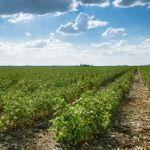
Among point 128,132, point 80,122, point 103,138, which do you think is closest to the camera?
point 80,122

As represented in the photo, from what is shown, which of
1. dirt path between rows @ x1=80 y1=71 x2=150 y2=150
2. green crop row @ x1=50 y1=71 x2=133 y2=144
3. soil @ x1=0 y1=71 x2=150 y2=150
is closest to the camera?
green crop row @ x1=50 y1=71 x2=133 y2=144

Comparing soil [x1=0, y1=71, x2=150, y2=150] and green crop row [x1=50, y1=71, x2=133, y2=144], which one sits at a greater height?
green crop row [x1=50, y1=71, x2=133, y2=144]

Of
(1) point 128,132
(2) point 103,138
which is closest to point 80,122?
(2) point 103,138

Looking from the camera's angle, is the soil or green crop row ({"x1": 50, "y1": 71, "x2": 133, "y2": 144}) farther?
the soil

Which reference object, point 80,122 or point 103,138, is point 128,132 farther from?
point 80,122

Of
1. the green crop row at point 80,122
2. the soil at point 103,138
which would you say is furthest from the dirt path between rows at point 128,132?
the green crop row at point 80,122

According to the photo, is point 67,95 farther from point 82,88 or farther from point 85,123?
point 85,123

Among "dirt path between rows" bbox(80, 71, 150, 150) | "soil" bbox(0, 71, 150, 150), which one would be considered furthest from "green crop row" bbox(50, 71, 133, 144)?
"dirt path between rows" bbox(80, 71, 150, 150)

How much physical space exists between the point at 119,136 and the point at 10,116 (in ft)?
12.5

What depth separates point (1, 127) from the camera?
11.9 metres

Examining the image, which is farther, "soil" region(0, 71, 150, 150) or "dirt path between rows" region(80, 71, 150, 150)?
"dirt path between rows" region(80, 71, 150, 150)

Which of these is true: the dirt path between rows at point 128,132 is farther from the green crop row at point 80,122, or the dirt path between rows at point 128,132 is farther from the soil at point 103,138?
the green crop row at point 80,122

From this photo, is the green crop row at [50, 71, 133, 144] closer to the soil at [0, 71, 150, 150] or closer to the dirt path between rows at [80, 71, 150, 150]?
the soil at [0, 71, 150, 150]

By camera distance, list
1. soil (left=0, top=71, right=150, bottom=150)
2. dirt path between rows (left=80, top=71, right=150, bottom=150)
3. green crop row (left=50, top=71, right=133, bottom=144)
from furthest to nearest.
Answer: dirt path between rows (left=80, top=71, right=150, bottom=150) → soil (left=0, top=71, right=150, bottom=150) → green crop row (left=50, top=71, right=133, bottom=144)
